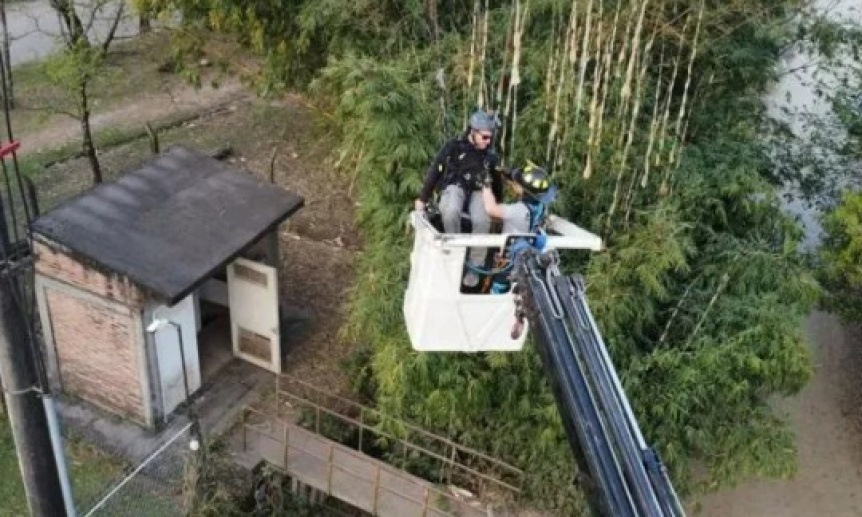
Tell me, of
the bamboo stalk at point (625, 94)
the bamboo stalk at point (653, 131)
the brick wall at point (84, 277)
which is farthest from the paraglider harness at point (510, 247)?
the brick wall at point (84, 277)

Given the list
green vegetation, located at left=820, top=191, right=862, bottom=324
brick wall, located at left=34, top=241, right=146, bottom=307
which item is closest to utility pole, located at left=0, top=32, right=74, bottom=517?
brick wall, located at left=34, top=241, right=146, bottom=307

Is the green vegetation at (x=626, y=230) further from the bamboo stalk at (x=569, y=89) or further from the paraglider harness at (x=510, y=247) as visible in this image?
the paraglider harness at (x=510, y=247)

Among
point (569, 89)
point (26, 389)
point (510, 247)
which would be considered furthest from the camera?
point (569, 89)

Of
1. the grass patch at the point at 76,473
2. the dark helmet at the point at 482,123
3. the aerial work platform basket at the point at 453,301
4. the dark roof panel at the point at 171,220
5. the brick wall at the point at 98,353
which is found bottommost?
the grass patch at the point at 76,473

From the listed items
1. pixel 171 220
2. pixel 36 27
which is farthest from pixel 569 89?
pixel 36 27

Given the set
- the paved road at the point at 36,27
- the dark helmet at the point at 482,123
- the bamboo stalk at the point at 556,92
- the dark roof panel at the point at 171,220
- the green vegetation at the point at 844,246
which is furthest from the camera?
the paved road at the point at 36,27

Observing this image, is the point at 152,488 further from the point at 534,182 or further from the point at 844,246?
the point at 844,246

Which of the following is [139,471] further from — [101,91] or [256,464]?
[101,91]
